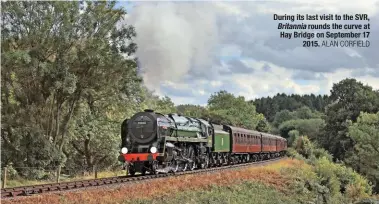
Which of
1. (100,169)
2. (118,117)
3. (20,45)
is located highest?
(20,45)

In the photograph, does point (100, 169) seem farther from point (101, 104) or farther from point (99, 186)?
point (99, 186)

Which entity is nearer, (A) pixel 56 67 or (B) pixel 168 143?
(B) pixel 168 143

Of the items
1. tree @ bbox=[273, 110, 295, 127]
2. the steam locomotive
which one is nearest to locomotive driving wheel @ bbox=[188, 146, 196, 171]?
the steam locomotive

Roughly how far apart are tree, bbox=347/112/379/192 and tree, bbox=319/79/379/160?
12888 mm

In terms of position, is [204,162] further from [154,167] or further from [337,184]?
[337,184]

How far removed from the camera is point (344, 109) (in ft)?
271

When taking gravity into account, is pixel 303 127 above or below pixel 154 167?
above

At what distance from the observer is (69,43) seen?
29.2 meters

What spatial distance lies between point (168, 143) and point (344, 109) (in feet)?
207

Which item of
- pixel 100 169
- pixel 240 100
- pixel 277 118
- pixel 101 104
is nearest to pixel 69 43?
pixel 101 104

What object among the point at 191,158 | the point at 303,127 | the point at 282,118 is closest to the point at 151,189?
the point at 191,158

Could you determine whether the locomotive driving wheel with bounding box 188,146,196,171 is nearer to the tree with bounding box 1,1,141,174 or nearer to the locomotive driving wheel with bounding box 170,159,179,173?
the locomotive driving wheel with bounding box 170,159,179,173

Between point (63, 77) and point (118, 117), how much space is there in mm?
12800

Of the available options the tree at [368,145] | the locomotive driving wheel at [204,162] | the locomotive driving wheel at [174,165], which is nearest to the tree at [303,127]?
the tree at [368,145]
